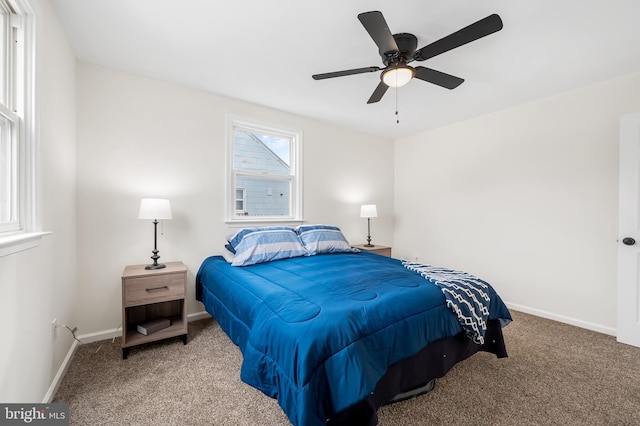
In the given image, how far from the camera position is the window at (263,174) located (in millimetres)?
3250

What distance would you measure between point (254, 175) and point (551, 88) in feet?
11.3

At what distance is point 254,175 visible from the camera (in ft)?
11.1

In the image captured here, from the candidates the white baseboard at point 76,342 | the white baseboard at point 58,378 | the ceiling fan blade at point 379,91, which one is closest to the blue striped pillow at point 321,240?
the white baseboard at point 76,342

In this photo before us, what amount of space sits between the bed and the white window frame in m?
1.23

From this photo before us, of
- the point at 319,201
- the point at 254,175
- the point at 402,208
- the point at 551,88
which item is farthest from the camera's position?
the point at 402,208

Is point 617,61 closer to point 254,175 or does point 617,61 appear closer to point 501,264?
point 501,264

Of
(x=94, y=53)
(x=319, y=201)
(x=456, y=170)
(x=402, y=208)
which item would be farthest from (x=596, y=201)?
(x=94, y=53)

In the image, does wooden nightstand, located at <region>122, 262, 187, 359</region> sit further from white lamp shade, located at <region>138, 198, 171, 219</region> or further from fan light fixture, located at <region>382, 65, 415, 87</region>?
fan light fixture, located at <region>382, 65, 415, 87</region>

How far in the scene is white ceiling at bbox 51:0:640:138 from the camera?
1.76 meters

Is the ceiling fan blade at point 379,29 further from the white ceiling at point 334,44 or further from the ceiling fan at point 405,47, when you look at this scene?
the white ceiling at point 334,44

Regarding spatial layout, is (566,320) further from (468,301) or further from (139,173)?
(139,173)

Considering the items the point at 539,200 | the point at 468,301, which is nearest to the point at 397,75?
the point at 468,301

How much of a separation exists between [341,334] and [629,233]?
3.04 metres

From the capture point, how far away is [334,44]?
2.12 m
